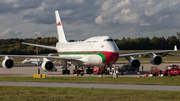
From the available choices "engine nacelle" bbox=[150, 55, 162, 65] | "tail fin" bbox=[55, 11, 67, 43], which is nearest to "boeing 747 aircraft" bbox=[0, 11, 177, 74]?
"engine nacelle" bbox=[150, 55, 162, 65]

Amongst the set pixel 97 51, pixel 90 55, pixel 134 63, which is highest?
pixel 97 51

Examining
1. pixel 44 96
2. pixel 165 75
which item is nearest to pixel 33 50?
pixel 165 75

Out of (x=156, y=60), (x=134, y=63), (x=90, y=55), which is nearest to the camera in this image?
(x=90, y=55)

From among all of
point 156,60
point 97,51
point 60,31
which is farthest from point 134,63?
point 60,31

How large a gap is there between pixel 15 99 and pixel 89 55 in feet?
96.9

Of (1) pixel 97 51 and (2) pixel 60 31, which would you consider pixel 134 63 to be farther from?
(2) pixel 60 31

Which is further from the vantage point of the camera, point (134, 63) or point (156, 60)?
point (156, 60)

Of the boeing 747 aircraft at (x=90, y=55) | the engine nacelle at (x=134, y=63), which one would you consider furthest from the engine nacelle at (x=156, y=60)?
the engine nacelle at (x=134, y=63)

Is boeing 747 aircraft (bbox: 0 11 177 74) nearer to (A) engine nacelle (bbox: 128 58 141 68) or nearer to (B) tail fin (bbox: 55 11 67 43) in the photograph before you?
(A) engine nacelle (bbox: 128 58 141 68)

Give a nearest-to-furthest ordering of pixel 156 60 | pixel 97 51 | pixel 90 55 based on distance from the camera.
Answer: pixel 97 51
pixel 90 55
pixel 156 60

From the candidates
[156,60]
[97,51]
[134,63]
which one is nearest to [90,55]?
[97,51]

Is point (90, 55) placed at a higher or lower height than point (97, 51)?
lower

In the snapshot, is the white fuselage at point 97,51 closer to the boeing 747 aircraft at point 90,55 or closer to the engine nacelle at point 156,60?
the boeing 747 aircraft at point 90,55

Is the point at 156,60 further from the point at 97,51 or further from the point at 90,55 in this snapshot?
the point at 90,55
